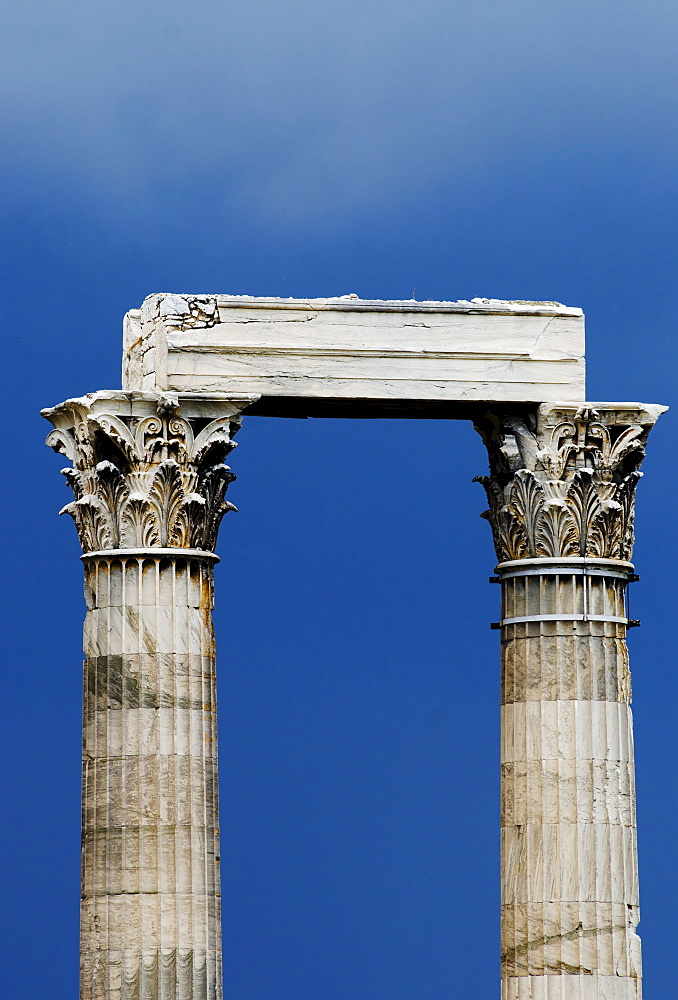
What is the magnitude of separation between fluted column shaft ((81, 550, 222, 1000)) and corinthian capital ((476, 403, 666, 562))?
17.3ft

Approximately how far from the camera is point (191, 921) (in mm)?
37656

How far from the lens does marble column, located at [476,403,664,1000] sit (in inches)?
1553

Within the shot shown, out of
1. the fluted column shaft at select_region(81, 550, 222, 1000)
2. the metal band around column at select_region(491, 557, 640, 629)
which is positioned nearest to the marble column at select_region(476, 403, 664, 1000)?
the metal band around column at select_region(491, 557, 640, 629)

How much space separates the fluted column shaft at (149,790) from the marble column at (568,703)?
186 inches

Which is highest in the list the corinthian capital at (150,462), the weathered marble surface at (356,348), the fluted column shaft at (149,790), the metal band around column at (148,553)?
the weathered marble surface at (356,348)

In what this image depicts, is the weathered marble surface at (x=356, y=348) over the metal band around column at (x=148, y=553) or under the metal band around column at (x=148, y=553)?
over

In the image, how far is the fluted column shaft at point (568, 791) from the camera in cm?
3941

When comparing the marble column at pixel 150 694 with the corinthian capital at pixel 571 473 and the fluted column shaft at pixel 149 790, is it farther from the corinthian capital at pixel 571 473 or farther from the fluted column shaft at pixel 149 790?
the corinthian capital at pixel 571 473

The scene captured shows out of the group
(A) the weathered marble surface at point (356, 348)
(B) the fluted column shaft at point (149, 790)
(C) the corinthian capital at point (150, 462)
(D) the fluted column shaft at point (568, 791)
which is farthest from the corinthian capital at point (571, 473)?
(B) the fluted column shaft at point (149, 790)

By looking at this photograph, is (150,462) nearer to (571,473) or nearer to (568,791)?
(571,473)

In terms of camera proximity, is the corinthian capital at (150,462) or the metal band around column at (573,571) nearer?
the corinthian capital at (150,462)

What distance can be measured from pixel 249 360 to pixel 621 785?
8341 mm

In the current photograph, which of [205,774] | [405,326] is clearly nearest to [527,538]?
[405,326]

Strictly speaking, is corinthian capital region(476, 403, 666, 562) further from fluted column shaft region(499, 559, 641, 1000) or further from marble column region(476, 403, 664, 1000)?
fluted column shaft region(499, 559, 641, 1000)
